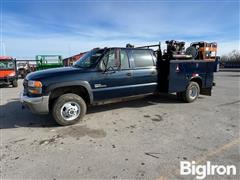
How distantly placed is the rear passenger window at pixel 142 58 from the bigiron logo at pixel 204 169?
3.34 meters

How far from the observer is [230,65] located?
45.5 metres

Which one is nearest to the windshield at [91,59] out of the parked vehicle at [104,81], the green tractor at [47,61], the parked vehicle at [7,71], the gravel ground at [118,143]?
the parked vehicle at [104,81]

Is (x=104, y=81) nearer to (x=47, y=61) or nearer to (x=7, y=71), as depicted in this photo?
(x=7, y=71)

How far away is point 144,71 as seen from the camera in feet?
18.8

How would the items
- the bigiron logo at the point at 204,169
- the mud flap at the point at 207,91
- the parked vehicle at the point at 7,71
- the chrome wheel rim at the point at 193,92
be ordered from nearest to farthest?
the bigiron logo at the point at 204,169, the chrome wheel rim at the point at 193,92, the mud flap at the point at 207,91, the parked vehicle at the point at 7,71

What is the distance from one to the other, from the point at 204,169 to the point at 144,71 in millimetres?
3444

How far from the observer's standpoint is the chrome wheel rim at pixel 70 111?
4.59 metres

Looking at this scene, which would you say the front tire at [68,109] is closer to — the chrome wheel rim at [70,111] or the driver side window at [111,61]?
the chrome wheel rim at [70,111]

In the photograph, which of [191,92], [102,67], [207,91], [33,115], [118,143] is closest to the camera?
[118,143]

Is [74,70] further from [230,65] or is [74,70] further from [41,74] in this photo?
[230,65]

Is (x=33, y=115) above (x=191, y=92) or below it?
below

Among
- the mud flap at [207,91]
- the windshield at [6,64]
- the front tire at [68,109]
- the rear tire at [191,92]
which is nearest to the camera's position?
the front tire at [68,109]

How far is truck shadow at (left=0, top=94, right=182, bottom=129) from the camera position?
478 centimetres

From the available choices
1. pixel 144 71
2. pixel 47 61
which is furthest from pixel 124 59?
pixel 47 61
